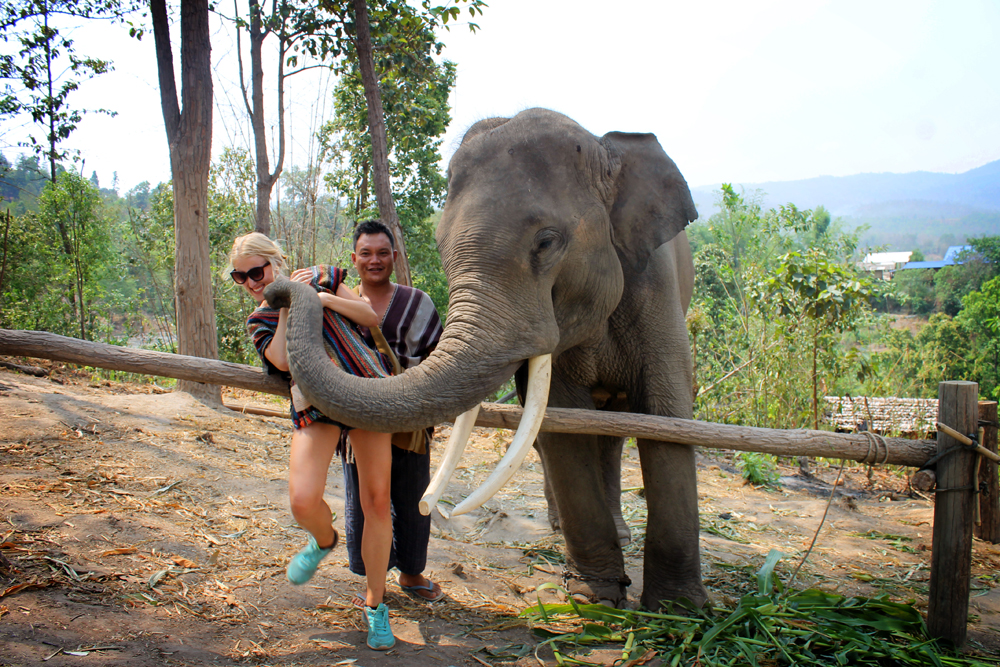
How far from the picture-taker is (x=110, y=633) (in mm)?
2559

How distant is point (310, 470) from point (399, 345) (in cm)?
70

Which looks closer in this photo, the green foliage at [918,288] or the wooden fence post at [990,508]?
the wooden fence post at [990,508]

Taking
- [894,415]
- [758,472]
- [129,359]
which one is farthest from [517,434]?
[894,415]

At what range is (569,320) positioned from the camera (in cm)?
301

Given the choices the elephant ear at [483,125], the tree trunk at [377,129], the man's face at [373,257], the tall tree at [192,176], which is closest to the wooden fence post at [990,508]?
the elephant ear at [483,125]

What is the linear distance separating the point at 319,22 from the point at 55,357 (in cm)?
801

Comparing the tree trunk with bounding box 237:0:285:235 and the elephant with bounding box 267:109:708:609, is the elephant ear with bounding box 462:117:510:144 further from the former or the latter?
the tree trunk with bounding box 237:0:285:235

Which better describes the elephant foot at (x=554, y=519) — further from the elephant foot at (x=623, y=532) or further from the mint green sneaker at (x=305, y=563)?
the mint green sneaker at (x=305, y=563)

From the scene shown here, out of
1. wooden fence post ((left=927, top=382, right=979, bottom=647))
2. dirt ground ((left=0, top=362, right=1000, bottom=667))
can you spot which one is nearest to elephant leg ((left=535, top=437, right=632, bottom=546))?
dirt ground ((left=0, top=362, right=1000, bottom=667))

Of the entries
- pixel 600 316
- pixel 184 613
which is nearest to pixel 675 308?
pixel 600 316

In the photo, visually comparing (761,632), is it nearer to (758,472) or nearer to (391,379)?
(391,379)

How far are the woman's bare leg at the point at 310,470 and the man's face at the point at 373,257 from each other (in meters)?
0.73

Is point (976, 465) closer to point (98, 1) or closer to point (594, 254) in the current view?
point (594, 254)

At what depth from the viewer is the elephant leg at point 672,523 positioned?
10.6 ft
